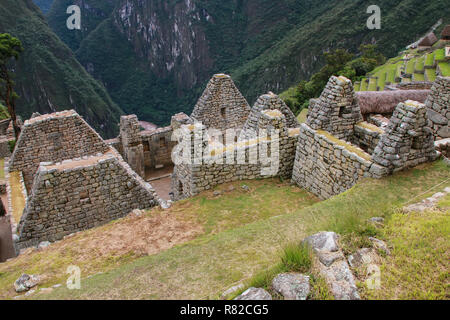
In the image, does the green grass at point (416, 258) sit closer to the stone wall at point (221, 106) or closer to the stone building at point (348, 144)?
the stone building at point (348, 144)

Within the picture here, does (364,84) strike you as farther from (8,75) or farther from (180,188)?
(180,188)

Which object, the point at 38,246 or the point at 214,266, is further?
the point at 38,246

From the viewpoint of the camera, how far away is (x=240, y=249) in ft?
18.8

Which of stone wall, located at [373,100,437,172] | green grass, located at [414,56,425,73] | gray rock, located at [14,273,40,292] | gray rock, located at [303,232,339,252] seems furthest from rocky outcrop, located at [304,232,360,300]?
Answer: green grass, located at [414,56,425,73]

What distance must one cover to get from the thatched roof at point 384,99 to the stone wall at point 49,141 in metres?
10.7

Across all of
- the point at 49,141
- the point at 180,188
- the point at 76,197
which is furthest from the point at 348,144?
the point at 49,141

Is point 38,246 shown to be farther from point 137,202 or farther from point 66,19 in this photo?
point 66,19

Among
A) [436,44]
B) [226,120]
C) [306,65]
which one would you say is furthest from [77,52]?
[226,120]

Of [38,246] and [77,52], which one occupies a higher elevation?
[77,52]

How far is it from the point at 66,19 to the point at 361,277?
21475 centimetres

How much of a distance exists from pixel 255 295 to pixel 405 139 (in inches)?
189

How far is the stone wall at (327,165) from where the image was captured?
24.2ft
